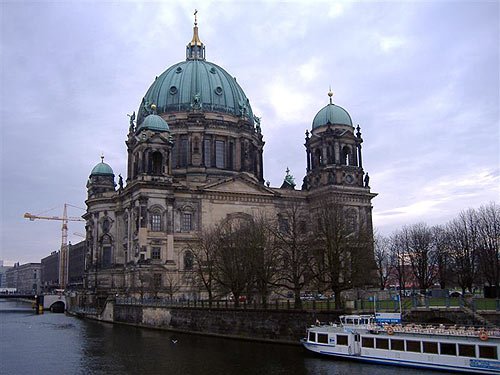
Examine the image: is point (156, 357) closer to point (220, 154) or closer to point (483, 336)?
point (483, 336)

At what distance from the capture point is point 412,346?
3912 centimetres

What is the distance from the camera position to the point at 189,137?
95938 millimetres

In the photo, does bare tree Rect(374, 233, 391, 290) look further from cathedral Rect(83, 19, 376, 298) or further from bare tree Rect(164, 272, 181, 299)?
bare tree Rect(164, 272, 181, 299)

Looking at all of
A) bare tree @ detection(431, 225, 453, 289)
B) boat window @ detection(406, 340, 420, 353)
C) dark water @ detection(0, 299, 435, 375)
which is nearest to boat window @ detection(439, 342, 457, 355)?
boat window @ detection(406, 340, 420, 353)

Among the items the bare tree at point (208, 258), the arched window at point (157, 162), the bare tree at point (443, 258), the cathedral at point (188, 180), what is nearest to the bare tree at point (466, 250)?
the bare tree at point (443, 258)

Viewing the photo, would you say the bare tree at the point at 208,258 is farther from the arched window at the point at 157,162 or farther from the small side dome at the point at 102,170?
the small side dome at the point at 102,170

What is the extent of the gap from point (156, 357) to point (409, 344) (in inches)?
716

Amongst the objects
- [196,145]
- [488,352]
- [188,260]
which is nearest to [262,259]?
[488,352]

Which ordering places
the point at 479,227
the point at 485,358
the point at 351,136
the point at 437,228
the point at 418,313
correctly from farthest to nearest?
the point at 351,136, the point at 437,228, the point at 479,227, the point at 418,313, the point at 485,358

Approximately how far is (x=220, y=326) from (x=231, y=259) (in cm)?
777

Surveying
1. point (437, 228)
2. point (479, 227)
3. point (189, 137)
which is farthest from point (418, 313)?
point (189, 137)

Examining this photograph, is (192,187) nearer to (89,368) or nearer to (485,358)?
(89,368)

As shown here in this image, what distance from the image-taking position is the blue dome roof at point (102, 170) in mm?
106875

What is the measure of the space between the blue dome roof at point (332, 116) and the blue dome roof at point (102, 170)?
38057 mm
